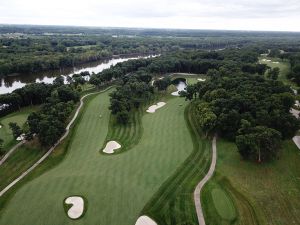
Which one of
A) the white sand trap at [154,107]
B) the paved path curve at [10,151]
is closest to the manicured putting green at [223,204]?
the paved path curve at [10,151]

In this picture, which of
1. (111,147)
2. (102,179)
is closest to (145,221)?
(102,179)

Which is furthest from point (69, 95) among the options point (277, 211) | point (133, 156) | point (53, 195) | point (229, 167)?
point (277, 211)

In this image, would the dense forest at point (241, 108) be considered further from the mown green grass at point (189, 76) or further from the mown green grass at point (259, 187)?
the mown green grass at point (189, 76)

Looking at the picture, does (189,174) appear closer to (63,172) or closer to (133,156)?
(133,156)

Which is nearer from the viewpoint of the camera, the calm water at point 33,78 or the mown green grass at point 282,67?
the mown green grass at point 282,67

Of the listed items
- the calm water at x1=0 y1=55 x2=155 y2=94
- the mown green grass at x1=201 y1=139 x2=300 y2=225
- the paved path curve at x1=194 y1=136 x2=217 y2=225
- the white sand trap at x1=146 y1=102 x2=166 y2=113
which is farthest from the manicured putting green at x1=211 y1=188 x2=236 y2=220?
the calm water at x1=0 y1=55 x2=155 y2=94

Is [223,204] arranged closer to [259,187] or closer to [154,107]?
[259,187]
